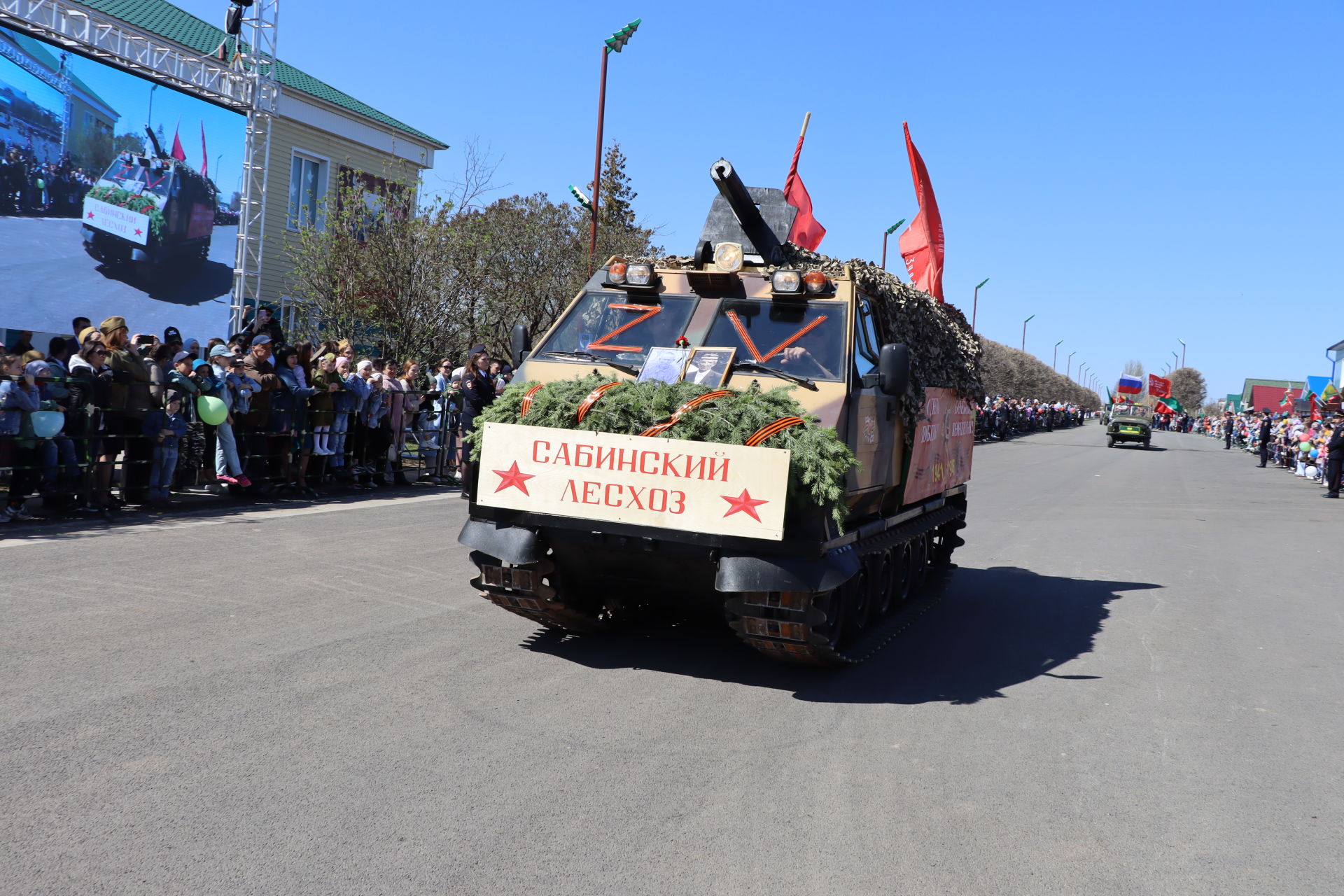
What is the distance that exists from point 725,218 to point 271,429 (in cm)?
705

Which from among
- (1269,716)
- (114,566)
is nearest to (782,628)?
(1269,716)

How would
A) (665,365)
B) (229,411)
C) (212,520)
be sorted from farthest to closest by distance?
(229,411) → (212,520) → (665,365)

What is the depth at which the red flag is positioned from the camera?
1234 cm

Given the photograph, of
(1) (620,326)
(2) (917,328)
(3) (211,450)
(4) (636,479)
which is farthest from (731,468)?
(3) (211,450)

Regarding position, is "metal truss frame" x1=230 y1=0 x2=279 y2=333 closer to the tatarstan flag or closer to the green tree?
the green tree

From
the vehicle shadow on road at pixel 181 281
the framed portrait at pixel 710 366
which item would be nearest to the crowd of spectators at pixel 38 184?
the vehicle shadow on road at pixel 181 281

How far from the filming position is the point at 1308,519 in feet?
61.4

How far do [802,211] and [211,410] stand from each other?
7018 millimetres

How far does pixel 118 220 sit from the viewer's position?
66.0ft

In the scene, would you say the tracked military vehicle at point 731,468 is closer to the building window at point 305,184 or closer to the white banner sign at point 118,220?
the white banner sign at point 118,220

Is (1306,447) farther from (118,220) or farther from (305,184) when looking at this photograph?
(118,220)

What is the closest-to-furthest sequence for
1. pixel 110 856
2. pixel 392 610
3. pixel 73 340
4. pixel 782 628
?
pixel 110 856 < pixel 782 628 < pixel 392 610 < pixel 73 340

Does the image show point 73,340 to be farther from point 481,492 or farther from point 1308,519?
point 1308,519

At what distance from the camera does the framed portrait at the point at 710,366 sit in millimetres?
6832
